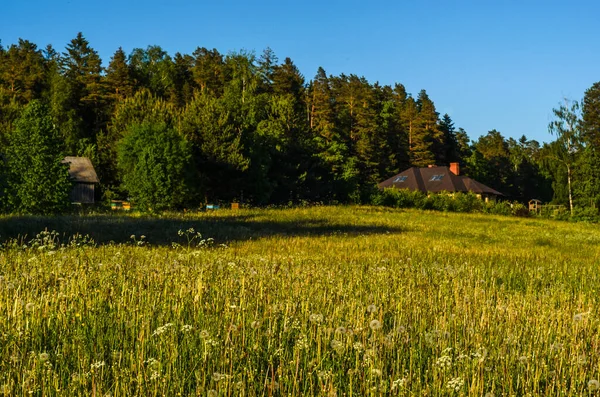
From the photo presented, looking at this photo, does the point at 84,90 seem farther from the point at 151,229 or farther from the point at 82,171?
the point at 151,229

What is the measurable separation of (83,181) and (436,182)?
45787 millimetres

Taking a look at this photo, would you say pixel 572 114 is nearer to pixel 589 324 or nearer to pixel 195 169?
pixel 195 169

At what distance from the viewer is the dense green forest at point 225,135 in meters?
38.3

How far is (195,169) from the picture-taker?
41312mm

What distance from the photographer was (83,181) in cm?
5375

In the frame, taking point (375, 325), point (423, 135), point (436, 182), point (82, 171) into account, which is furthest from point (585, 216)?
point (375, 325)

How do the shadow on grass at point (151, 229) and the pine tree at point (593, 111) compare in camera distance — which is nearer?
the shadow on grass at point (151, 229)

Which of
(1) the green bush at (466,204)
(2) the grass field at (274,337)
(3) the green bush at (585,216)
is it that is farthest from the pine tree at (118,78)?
(2) the grass field at (274,337)

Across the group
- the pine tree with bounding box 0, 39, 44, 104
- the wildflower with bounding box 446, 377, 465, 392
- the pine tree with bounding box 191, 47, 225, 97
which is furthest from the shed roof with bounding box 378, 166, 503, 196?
the wildflower with bounding box 446, 377, 465, 392

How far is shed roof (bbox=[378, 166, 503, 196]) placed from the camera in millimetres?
72438

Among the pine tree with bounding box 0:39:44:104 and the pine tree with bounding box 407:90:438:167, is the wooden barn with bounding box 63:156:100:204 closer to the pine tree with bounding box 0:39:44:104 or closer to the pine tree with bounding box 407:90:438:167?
the pine tree with bounding box 0:39:44:104

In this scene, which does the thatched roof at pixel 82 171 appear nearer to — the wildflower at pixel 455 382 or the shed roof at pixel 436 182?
the shed roof at pixel 436 182

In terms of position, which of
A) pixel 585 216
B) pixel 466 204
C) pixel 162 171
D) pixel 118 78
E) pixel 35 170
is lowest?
pixel 585 216

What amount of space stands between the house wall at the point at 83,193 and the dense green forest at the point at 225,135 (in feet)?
5.28
